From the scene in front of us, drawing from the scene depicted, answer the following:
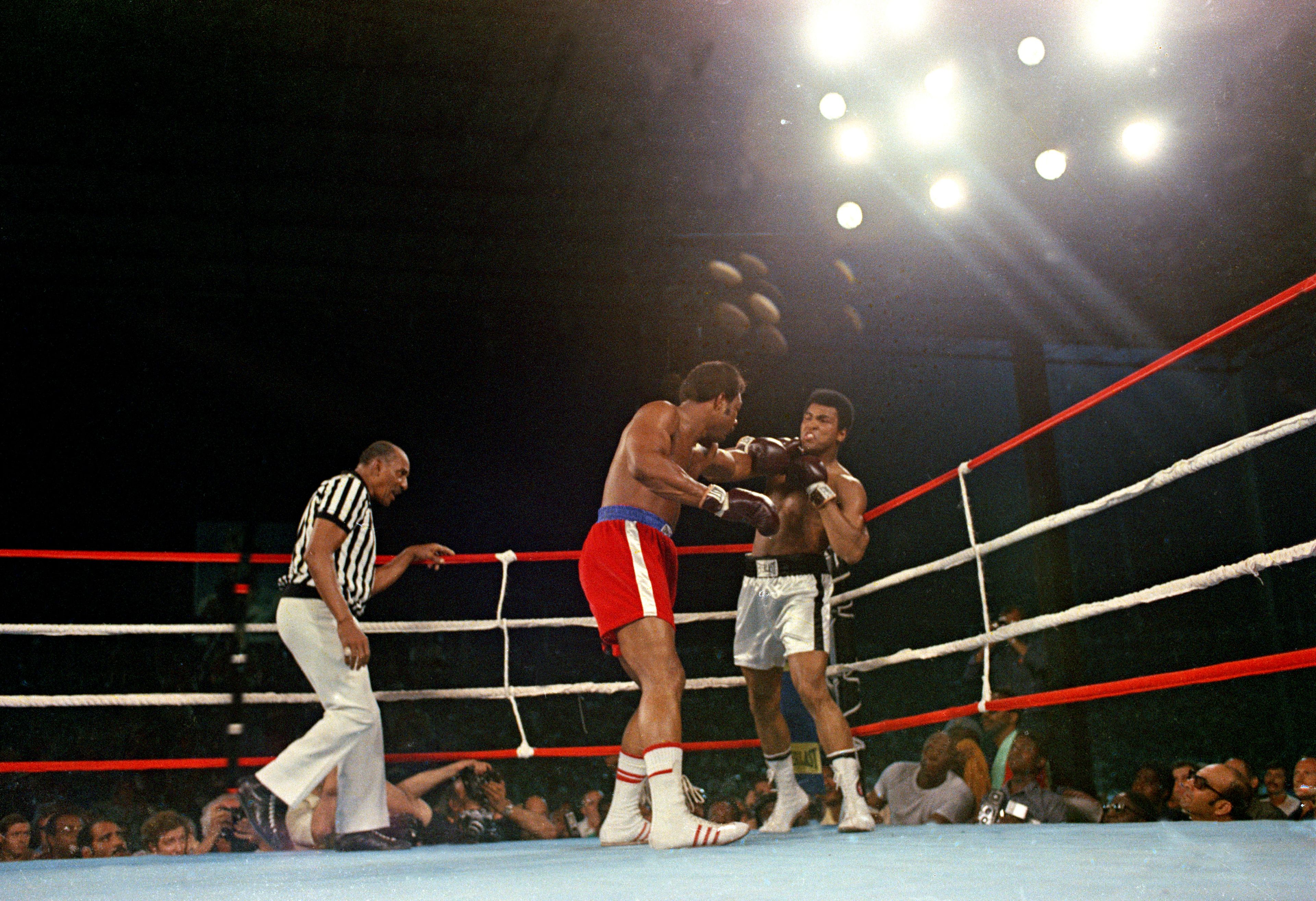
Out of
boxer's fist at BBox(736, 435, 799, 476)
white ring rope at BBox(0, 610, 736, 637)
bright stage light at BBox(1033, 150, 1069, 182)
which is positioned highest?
bright stage light at BBox(1033, 150, 1069, 182)

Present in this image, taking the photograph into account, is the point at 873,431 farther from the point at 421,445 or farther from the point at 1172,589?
the point at 1172,589

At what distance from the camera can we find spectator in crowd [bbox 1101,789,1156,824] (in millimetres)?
2701

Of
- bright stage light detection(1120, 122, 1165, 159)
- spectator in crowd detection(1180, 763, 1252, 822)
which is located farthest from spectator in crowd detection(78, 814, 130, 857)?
bright stage light detection(1120, 122, 1165, 159)

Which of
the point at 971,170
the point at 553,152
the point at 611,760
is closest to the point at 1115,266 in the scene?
the point at 971,170

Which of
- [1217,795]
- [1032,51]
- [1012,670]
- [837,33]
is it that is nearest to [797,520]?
[1217,795]

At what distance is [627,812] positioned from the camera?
222cm

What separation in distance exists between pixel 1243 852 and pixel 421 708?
6433mm

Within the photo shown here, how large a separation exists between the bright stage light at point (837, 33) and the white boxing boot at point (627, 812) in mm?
2642

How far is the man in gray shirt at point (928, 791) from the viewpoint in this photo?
10.1 ft

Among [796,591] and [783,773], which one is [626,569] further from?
[783,773]

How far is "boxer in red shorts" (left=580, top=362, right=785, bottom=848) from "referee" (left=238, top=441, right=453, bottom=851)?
62 cm

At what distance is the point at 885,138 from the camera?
4137 mm

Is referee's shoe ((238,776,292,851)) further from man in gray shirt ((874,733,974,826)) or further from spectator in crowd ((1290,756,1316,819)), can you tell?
spectator in crowd ((1290,756,1316,819))

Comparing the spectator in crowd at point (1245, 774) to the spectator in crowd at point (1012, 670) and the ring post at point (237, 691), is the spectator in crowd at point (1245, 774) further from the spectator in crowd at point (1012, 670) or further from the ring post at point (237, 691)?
the ring post at point (237, 691)
